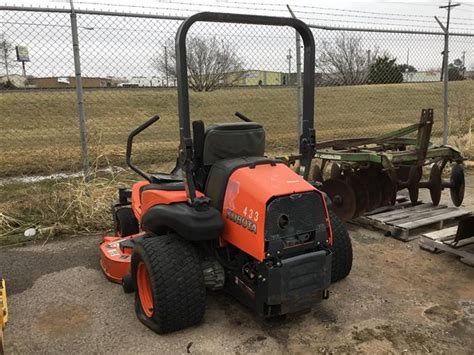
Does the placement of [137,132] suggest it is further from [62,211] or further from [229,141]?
[62,211]

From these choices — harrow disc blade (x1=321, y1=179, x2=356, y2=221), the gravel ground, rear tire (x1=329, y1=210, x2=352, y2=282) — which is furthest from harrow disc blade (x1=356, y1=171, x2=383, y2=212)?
rear tire (x1=329, y1=210, x2=352, y2=282)

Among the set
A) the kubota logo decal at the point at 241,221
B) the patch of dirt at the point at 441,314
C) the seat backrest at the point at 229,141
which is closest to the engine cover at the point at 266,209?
the kubota logo decal at the point at 241,221

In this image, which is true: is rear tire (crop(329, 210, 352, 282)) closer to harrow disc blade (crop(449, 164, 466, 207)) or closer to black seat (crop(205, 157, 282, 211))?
black seat (crop(205, 157, 282, 211))

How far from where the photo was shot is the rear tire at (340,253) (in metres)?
3.82

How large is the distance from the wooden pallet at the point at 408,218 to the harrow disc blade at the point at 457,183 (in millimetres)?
170

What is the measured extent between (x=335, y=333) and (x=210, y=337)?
85 centimetres

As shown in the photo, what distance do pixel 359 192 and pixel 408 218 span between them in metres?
0.63

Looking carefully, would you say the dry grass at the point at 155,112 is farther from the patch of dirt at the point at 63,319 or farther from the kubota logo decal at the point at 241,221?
the kubota logo decal at the point at 241,221

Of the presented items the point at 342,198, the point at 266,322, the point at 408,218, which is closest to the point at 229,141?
the point at 266,322

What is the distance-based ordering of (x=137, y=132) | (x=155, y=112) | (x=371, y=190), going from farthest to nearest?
(x=155, y=112) → (x=371, y=190) → (x=137, y=132)

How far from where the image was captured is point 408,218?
5352mm

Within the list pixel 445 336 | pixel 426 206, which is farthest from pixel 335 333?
pixel 426 206

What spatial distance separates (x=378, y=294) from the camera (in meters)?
3.79

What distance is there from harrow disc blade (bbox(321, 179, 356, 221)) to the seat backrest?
2235 mm
